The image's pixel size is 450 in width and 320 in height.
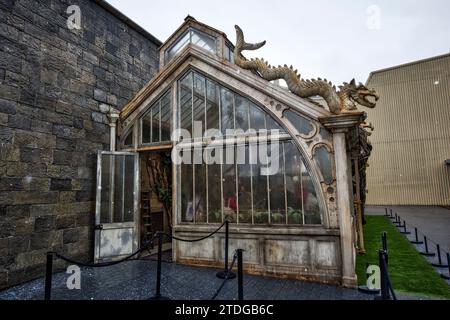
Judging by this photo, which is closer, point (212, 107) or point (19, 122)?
point (19, 122)

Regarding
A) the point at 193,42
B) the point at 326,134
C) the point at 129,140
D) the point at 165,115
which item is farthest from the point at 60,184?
the point at 326,134

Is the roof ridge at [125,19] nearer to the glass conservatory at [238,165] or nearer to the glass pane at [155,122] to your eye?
the glass conservatory at [238,165]

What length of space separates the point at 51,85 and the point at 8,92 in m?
0.99

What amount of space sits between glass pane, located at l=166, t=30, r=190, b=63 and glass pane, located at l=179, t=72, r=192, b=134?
1082 millimetres

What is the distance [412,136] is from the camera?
20.5 metres

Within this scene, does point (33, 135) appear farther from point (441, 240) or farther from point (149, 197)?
point (441, 240)

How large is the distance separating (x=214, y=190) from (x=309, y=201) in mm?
2198

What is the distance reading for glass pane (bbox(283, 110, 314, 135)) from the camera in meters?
5.46

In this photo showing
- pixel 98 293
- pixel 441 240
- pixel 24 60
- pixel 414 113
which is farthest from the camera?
pixel 414 113

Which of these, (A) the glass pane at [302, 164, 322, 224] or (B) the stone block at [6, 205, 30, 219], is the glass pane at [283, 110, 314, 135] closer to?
(A) the glass pane at [302, 164, 322, 224]

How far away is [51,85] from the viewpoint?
604 centimetres

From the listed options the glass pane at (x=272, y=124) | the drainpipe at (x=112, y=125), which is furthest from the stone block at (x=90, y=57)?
the glass pane at (x=272, y=124)

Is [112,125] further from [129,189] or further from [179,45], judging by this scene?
[179,45]
